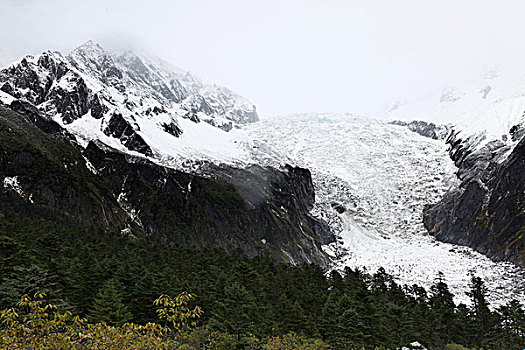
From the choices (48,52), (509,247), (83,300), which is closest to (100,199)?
(83,300)

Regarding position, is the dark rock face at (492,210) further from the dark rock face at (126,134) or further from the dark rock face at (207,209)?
the dark rock face at (126,134)

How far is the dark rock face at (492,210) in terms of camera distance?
141125mm

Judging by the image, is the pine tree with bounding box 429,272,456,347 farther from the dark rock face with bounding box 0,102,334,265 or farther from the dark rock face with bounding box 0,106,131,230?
the dark rock face with bounding box 0,106,131,230

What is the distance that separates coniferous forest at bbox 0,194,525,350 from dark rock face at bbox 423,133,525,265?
271ft

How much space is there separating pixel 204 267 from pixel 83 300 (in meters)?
24.0

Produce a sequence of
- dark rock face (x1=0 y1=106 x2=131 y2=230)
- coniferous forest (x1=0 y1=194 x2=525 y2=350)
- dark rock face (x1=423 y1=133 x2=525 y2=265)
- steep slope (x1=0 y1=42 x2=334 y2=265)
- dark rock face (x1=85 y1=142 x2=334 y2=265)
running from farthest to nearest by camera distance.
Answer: dark rock face (x1=423 y1=133 x2=525 y2=265)
dark rock face (x1=85 y1=142 x2=334 y2=265)
steep slope (x1=0 y1=42 x2=334 y2=265)
dark rock face (x1=0 y1=106 x2=131 y2=230)
coniferous forest (x1=0 y1=194 x2=525 y2=350)

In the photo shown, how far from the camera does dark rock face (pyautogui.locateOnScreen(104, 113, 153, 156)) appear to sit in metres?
143

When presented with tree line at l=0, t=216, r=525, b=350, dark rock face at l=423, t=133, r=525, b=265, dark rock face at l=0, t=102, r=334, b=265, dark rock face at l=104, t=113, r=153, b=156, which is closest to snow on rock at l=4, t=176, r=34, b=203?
dark rock face at l=0, t=102, r=334, b=265

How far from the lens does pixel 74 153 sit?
398 feet

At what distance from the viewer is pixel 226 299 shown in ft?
121

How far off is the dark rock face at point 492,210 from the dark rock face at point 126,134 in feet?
405

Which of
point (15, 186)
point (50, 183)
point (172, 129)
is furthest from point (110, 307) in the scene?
point (172, 129)

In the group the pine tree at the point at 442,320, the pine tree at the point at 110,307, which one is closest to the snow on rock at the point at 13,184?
the pine tree at the point at 110,307

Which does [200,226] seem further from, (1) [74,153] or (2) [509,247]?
(2) [509,247]
